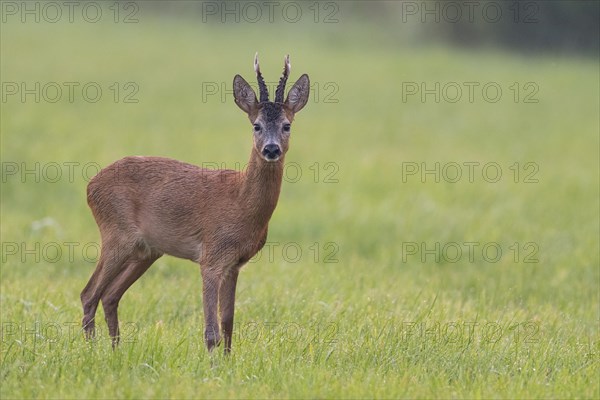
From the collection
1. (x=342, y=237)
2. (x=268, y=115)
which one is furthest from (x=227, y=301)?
(x=342, y=237)

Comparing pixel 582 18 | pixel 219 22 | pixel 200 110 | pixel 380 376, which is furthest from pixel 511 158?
pixel 219 22

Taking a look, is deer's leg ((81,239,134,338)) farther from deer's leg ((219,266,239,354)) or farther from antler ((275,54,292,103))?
antler ((275,54,292,103))

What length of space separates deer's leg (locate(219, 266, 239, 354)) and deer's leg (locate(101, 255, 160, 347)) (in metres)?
0.89

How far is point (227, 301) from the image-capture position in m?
7.72

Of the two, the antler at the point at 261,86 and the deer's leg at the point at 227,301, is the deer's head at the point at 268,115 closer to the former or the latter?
the antler at the point at 261,86

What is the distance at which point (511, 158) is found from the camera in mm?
20734

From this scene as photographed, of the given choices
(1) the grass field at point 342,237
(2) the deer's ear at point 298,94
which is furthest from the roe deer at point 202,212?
(1) the grass field at point 342,237

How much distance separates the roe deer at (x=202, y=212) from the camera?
745 centimetres

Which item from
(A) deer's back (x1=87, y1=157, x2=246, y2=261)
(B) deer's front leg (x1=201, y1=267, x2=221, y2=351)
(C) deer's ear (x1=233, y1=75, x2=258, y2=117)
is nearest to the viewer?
(B) deer's front leg (x1=201, y1=267, x2=221, y2=351)

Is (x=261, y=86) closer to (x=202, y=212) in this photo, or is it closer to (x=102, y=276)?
(x=202, y=212)

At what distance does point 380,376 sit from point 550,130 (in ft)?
60.7

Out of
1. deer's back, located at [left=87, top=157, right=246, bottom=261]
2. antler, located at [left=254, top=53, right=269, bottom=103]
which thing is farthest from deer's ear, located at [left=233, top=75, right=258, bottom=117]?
deer's back, located at [left=87, top=157, right=246, bottom=261]

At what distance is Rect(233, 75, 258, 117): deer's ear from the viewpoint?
7.49 meters

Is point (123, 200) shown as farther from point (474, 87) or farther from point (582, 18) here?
point (582, 18)
